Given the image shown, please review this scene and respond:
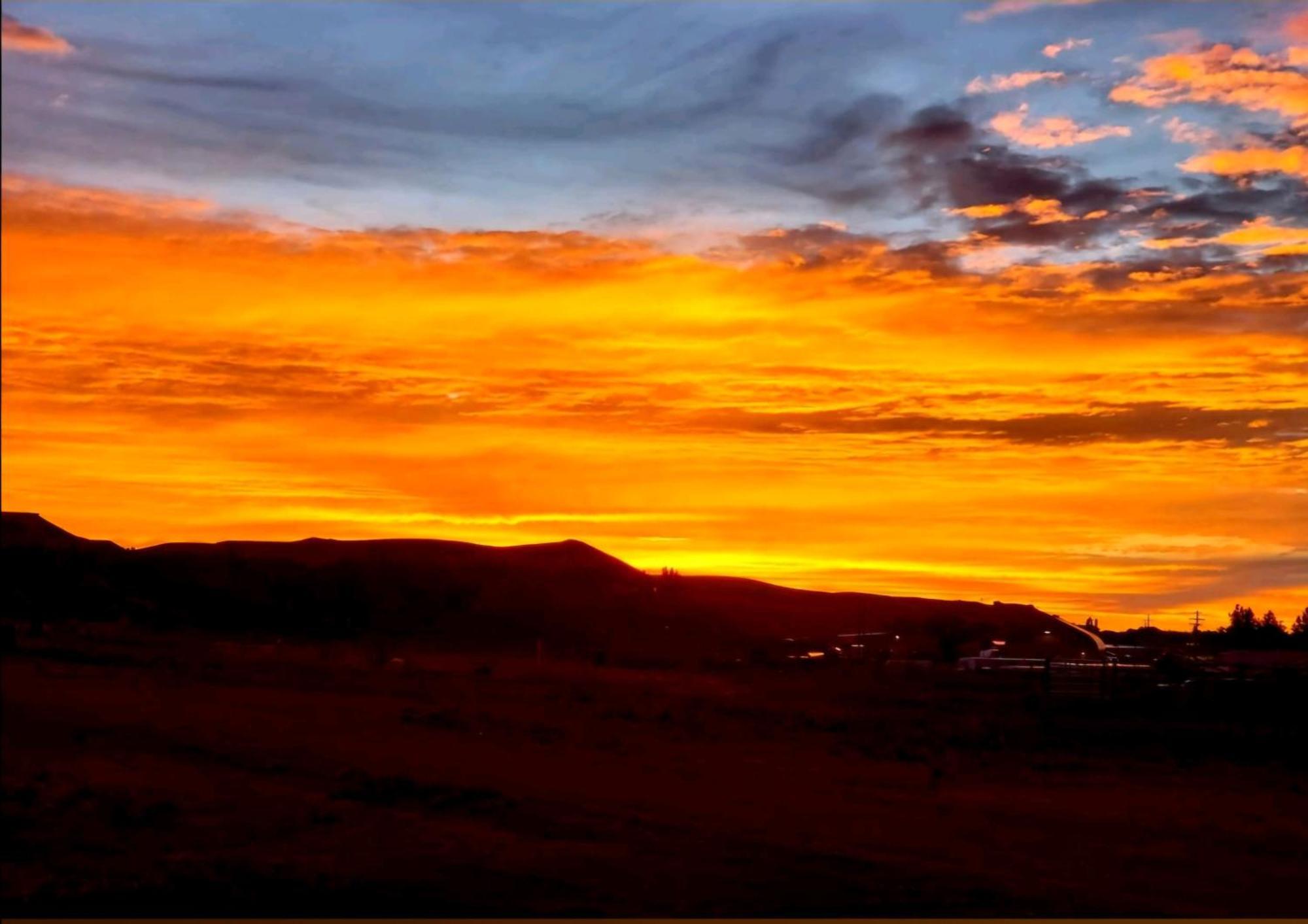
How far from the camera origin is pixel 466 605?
91625mm

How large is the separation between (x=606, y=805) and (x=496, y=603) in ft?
248

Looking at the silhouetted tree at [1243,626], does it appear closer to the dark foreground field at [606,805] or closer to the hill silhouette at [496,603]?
the hill silhouette at [496,603]

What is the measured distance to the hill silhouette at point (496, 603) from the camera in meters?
66.9

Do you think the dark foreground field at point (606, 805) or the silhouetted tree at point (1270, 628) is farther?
the silhouetted tree at point (1270, 628)

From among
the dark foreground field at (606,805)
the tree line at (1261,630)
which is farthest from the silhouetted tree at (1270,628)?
the dark foreground field at (606,805)

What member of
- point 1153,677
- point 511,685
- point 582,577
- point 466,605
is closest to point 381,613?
point 466,605

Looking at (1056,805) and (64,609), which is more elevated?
(64,609)

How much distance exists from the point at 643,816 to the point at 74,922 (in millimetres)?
7499

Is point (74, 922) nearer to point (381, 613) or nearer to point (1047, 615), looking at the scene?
point (381, 613)

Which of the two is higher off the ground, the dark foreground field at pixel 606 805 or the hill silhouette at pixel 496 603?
the hill silhouette at pixel 496 603

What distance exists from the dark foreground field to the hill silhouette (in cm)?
1723

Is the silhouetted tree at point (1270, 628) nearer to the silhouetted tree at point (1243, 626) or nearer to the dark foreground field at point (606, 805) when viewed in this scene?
the silhouetted tree at point (1243, 626)

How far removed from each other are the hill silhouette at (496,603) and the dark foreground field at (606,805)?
56.5ft

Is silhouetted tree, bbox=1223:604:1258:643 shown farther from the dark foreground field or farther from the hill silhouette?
the dark foreground field
